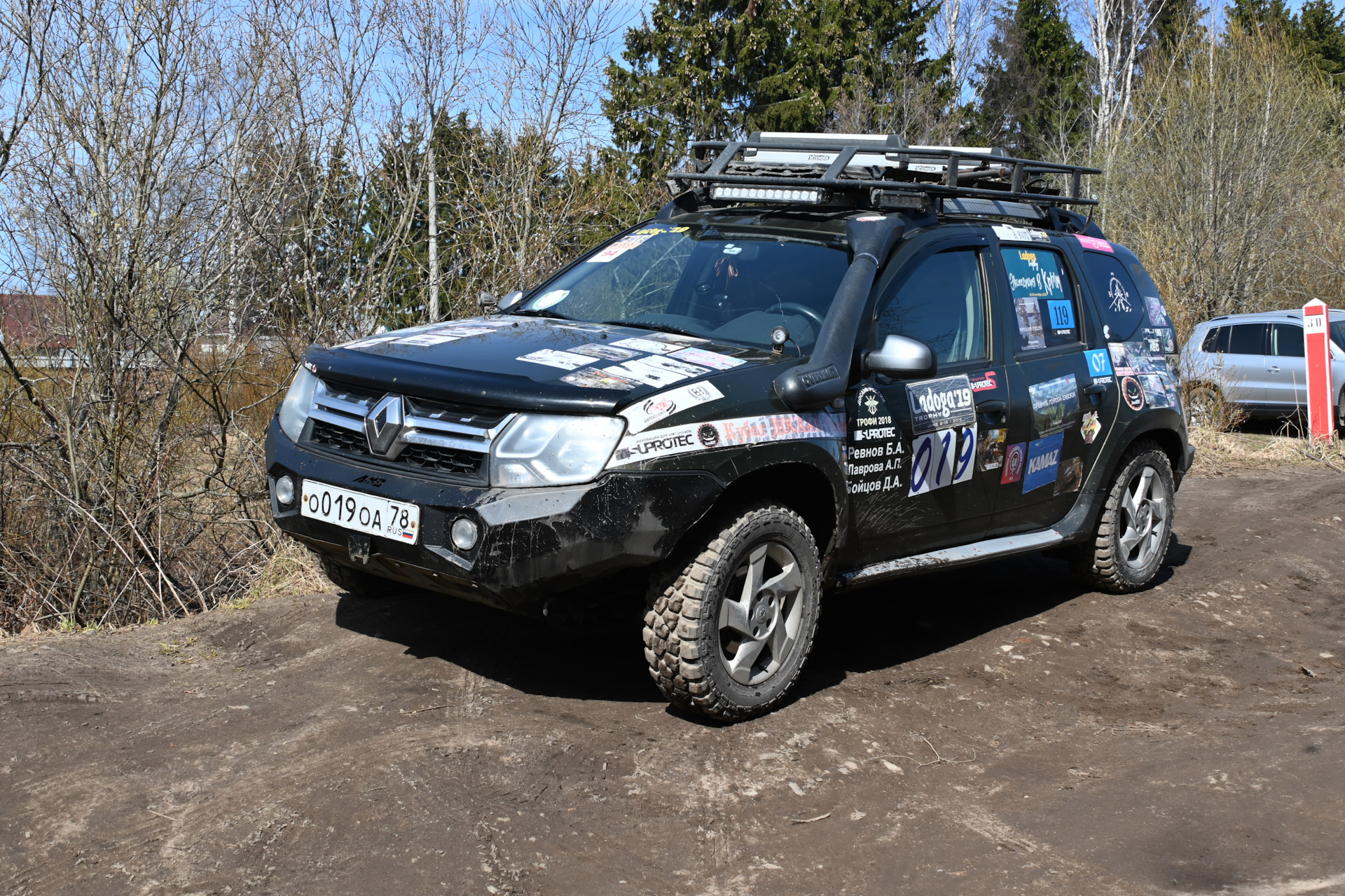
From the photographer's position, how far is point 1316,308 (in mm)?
13336

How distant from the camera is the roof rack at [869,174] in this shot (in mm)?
5223

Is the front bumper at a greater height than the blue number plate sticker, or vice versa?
the blue number plate sticker

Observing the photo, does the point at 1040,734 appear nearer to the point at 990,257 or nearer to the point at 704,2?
the point at 990,257

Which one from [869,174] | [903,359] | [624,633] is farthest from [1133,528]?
[624,633]

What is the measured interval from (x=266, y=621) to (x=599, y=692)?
6.01 feet

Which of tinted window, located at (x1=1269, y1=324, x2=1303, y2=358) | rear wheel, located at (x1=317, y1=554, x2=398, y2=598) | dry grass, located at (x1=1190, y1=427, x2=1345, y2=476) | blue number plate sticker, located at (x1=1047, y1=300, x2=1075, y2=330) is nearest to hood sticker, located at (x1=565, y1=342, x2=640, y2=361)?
rear wheel, located at (x1=317, y1=554, x2=398, y2=598)

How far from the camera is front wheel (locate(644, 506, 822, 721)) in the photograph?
13.5ft

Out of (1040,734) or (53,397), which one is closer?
(1040,734)

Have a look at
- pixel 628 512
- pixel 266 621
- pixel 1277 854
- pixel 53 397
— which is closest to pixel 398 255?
pixel 53 397

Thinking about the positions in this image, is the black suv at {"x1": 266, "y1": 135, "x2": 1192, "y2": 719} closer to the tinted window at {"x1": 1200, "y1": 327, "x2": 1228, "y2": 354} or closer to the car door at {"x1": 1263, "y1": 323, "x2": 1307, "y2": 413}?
the car door at {"x1": 1263, "y1": 323, "x2": 1307, "y2": 413}

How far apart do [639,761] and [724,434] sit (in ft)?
3.69

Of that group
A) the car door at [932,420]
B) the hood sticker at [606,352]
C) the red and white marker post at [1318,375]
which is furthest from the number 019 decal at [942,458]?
the red and white marker post at [1318,375]

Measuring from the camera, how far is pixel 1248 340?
15.4 meters

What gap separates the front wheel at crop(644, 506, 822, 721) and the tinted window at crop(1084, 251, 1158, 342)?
2673 millimetres
